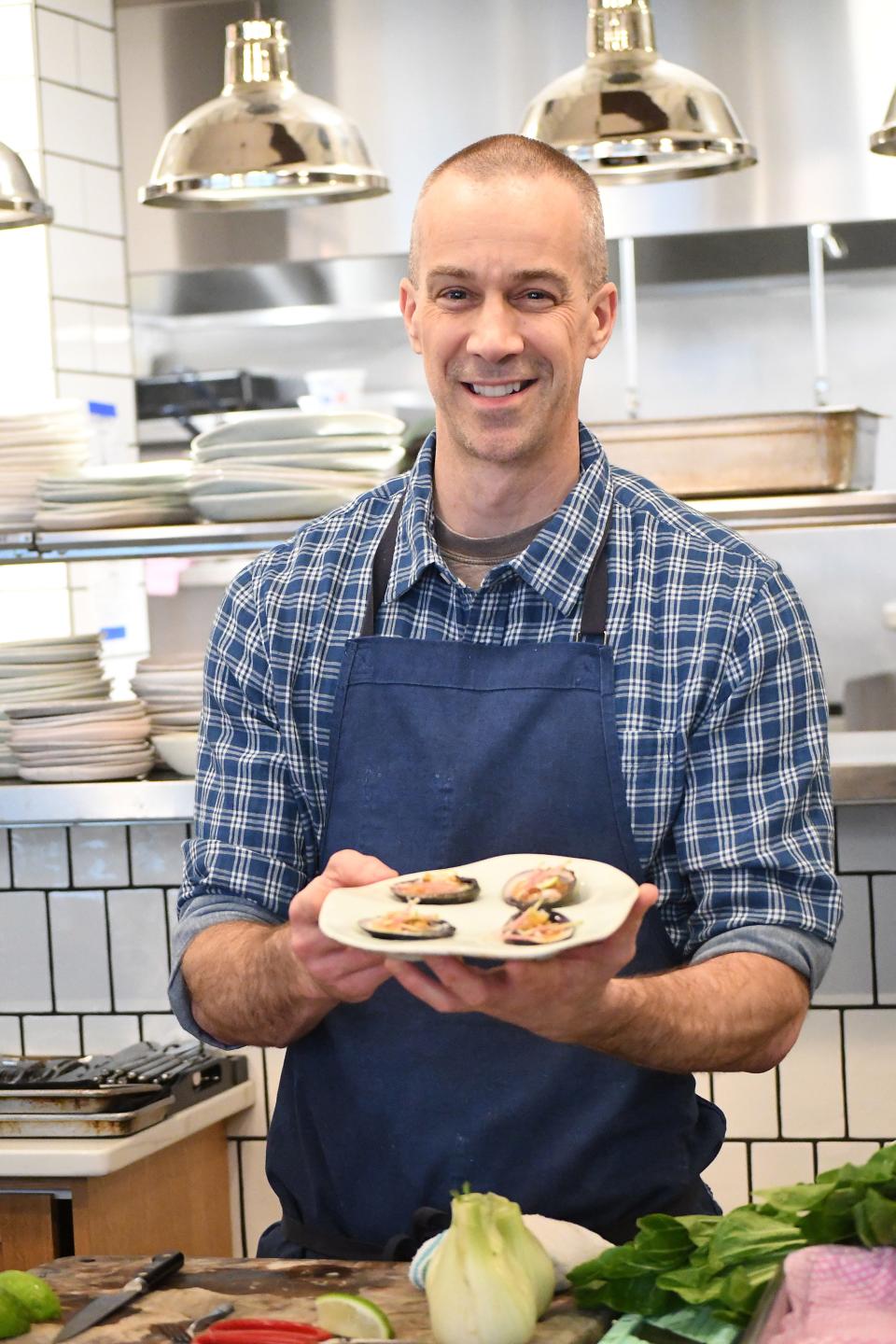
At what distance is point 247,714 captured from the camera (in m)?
2.00

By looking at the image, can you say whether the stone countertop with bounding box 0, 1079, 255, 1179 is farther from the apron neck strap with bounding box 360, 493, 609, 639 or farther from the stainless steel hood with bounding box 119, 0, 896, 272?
the stainless steel hood with bounding box 119, 0, 896, 272

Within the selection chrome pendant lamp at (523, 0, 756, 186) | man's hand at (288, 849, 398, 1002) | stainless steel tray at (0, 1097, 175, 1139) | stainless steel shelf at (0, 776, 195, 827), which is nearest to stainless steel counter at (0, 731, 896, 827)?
stainless steel shelf at (0, 776, 195, 827)

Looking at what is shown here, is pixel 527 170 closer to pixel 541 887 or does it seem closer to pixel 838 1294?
pixel 541 887

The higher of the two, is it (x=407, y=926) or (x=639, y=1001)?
(x=407, y=926)

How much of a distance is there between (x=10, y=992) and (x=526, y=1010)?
1.77m

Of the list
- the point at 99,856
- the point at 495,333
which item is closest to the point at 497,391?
the point at 495,333

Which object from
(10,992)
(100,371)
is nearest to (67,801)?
(10,992)

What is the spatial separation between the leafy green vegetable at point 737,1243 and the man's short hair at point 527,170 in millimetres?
993

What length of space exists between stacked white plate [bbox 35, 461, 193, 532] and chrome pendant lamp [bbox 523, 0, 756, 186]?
31.1 inches

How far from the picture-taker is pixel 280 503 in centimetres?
279

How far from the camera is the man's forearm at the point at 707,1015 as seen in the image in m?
1.61

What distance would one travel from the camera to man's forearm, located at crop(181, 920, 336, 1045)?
1773 mm

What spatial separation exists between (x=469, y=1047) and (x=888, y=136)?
63.9 inches

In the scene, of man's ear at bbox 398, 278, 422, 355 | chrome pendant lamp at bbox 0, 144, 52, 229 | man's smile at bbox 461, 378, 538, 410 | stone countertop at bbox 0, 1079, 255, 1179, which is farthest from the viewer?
chrome pendant lamp at bbox 0, 144, 52, 229
